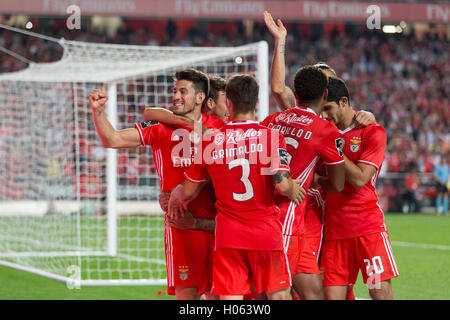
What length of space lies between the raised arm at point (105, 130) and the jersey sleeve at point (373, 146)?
5.44ft

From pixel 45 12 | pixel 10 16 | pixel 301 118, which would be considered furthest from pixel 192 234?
pixel 10 16

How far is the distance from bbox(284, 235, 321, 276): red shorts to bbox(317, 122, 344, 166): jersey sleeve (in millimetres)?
596

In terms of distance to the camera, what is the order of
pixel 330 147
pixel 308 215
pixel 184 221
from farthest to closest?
pixel 308 215
pixel 184 221
pixel 330 147

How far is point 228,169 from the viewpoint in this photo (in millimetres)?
4434

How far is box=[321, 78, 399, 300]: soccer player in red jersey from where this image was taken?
5039 mm

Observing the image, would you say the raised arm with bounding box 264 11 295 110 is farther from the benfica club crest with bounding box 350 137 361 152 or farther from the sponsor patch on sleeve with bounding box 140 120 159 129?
the sponsor patch on sleeve with bounding box 140 120 159 129

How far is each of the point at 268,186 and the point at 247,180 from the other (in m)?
0.15

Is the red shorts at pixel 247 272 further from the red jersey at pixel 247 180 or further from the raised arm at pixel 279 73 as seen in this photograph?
the raised arm at pixel 279 73

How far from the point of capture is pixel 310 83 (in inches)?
188

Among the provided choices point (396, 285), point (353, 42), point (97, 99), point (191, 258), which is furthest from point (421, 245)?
point (353, 42)

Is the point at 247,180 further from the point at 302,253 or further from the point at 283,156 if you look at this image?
the point at 302,253

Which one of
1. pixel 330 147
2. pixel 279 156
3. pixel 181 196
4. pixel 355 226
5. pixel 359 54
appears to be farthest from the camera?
pixel 359 54

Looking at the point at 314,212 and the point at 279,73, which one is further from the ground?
the point at 279,73

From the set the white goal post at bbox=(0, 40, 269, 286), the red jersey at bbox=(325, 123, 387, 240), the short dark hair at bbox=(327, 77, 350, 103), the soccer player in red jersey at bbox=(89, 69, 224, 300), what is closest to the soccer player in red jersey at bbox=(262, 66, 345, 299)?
the short dark hair at bbox=(327, 77, 350, 103)
